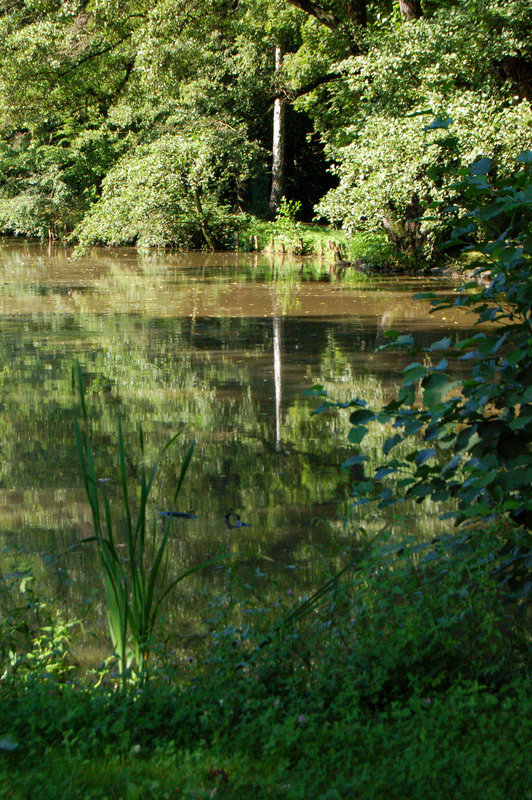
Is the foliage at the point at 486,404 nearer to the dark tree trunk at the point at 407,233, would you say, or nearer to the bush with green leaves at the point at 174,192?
the dark tree trunk at the point at 407,233

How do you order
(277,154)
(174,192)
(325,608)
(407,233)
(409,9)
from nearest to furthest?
(325,608) < (409,9) < (407,233) < (174,192) < (277,154)

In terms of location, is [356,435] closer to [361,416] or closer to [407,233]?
[361,416]

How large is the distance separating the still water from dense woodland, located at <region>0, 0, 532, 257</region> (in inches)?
125

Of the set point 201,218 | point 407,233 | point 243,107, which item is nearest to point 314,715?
point 407,233

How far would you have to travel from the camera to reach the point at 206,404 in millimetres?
8250

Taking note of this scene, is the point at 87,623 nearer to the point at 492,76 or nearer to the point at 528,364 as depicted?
the point at 528,364

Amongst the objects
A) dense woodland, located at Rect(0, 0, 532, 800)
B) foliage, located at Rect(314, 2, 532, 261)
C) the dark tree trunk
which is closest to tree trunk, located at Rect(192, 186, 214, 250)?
the dark tree trunk

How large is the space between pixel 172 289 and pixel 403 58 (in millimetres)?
6547

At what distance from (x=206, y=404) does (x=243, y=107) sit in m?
24.6

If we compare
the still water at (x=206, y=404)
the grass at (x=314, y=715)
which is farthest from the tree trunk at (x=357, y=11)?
the grass at (x=314, y=715)

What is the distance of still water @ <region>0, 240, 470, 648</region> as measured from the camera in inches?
192

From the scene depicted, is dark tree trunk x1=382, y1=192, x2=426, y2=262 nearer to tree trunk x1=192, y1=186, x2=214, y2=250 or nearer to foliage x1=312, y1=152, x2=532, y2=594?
tree trunk x1=192, y1=186, x2=214, y2=250

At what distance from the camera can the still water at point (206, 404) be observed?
4.88 m

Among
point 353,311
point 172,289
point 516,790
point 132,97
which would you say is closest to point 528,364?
point 516,790
